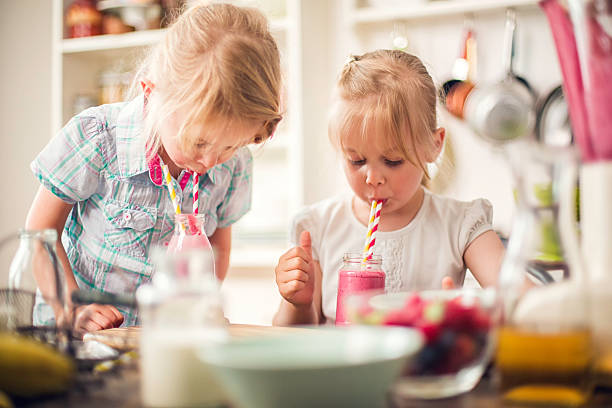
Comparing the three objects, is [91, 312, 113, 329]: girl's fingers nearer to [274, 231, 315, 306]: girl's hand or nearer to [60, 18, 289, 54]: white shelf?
[274, 231, 315, 306]: girl's hand

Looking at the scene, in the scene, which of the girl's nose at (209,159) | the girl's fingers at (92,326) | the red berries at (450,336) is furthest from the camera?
the girl's nose at (209,159)

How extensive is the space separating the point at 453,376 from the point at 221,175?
1.00m

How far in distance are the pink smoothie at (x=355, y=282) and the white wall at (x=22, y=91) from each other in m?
2.48

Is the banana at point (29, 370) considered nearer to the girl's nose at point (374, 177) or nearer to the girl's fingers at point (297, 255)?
the girl's fingers at point (297, 255)

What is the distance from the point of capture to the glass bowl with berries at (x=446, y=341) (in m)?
0.61

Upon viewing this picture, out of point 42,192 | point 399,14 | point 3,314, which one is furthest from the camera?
point 399,14

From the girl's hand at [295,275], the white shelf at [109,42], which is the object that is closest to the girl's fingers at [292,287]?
the girl's hand at [295,275]

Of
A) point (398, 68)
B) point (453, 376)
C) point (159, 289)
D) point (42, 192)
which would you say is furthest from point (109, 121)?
point (453, 376)

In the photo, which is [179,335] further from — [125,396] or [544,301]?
[544,301]

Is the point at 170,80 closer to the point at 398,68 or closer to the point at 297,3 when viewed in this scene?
the point at 398,68

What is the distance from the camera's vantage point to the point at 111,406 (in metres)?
0.62

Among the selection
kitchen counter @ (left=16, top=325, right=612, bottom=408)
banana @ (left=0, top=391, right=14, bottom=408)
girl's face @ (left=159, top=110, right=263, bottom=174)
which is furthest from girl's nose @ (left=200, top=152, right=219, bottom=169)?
banana @ (left=0, top=391, right=14, bottom=408)

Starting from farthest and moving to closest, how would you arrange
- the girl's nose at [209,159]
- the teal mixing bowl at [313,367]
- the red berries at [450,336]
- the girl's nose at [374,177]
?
the girl's nose at [374,177], the girl's nose at [209,159], the red berries at [450,336], the teal mixing bowl at [313,367]

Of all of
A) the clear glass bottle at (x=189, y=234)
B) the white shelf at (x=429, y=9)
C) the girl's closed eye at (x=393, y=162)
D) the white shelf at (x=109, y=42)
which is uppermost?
the white shelf at (x=429, y=9)
